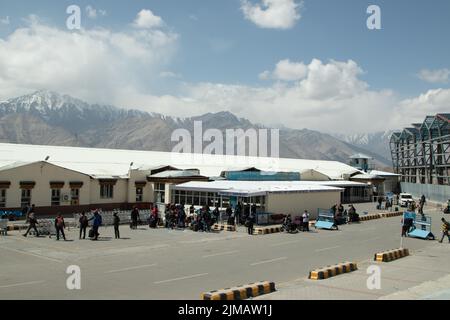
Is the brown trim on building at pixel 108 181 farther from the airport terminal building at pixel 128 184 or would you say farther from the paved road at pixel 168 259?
the paved road at pixel 168 259

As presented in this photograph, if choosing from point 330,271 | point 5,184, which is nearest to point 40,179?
point 5,184

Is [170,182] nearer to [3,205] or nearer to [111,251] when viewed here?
[3,205]

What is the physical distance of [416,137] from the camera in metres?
103

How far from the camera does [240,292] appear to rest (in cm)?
1358

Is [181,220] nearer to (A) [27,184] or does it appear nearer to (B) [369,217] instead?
(A) [27,184]

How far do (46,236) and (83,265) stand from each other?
9014 mm

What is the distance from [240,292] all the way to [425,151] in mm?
90646

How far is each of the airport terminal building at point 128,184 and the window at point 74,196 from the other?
6 cm

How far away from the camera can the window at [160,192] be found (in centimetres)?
4259

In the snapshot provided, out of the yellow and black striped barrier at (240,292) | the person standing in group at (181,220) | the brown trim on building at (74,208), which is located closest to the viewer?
the yellow and black striped barrier at (240,292)

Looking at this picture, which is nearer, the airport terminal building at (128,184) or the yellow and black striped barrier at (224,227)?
the yellow and black striped barrier at (224,227)

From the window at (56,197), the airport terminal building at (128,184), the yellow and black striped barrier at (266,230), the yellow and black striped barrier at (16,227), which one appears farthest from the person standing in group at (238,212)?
the window at (56,197)

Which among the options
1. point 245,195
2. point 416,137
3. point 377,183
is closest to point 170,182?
point 245,195

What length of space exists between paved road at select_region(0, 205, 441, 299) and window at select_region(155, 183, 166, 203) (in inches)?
454
